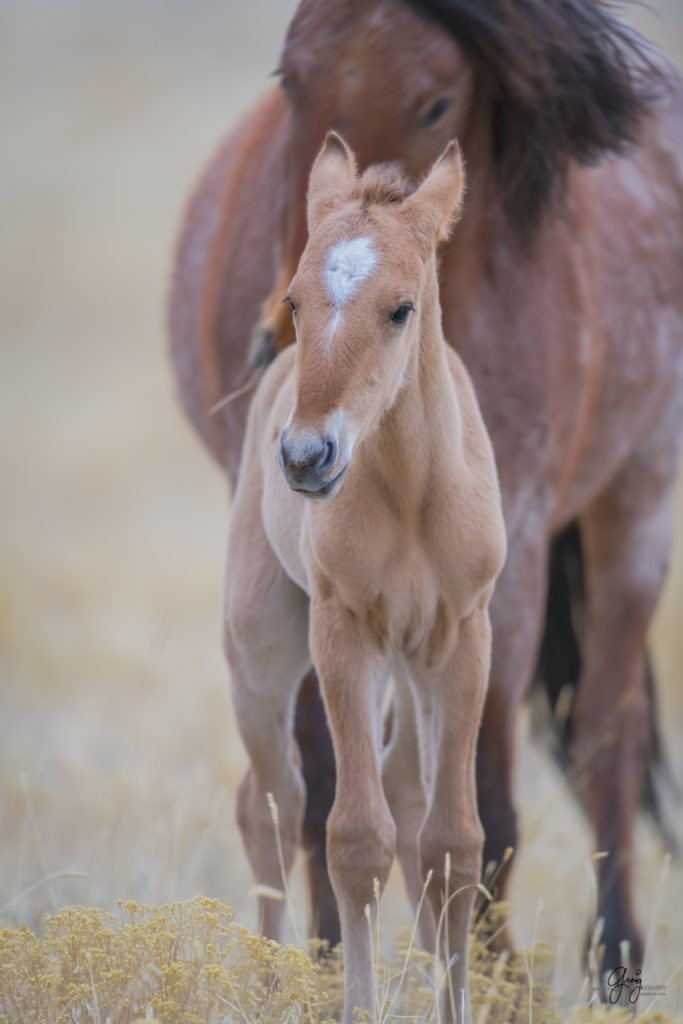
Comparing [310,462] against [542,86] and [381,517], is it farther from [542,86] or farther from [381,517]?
[542,86]

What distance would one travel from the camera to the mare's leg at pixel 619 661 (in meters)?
4.61

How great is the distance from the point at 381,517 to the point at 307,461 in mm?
404

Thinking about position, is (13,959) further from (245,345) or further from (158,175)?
(158,175)

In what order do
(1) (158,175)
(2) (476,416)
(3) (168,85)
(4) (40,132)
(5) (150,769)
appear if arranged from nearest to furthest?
(2) (476,416)
(5) (150,769)
(1) (158,175)
(4) (40,132)
(3) (168,85)

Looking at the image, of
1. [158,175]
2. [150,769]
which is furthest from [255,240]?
[158,175]

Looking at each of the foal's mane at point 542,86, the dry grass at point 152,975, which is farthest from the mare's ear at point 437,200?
the dry grass at point 152,975

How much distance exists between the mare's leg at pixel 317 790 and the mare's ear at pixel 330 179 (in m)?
1.59

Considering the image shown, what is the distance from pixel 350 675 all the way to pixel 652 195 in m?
2.72

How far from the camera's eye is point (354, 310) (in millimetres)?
2078

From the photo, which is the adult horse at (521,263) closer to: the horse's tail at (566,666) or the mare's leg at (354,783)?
the horse's tail at (566,666)

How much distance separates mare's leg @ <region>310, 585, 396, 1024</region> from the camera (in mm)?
2389

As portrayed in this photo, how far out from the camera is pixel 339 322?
208 centimetres
